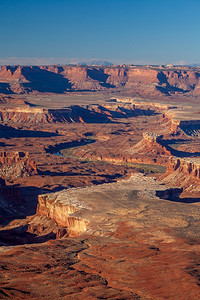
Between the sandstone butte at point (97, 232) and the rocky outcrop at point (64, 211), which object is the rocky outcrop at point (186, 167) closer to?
the sandstone butte at point (97, 232)

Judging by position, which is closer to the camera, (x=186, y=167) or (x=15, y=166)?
(x=186, y=167)

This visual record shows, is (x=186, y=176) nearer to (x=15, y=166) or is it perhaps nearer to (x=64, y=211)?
(x=15, y=166)

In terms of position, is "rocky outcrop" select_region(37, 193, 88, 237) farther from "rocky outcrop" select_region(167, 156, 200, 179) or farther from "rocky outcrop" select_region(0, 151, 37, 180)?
"rocky outcrop" select_region(0, 151, 37, 180)

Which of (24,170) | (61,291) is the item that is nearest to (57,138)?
(24,170)

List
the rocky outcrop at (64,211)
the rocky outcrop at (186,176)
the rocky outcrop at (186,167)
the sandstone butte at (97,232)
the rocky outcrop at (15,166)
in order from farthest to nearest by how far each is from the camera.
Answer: the rocky outcrop at (15,166), the rocky outcrop at (186,167), the rocky outcrop at (186,176), the rocky outcrop at (64,211), the sandstone butte at (97,232)

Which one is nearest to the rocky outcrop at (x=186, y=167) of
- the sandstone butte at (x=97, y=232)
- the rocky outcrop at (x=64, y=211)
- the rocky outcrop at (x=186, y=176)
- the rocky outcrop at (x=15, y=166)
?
the rocky outcrop at (x=186, y=176)

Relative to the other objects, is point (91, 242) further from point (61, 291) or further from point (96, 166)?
point (96, 166)

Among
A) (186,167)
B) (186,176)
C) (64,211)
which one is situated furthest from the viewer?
(186,167)

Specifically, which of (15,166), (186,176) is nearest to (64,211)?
(186,176)
